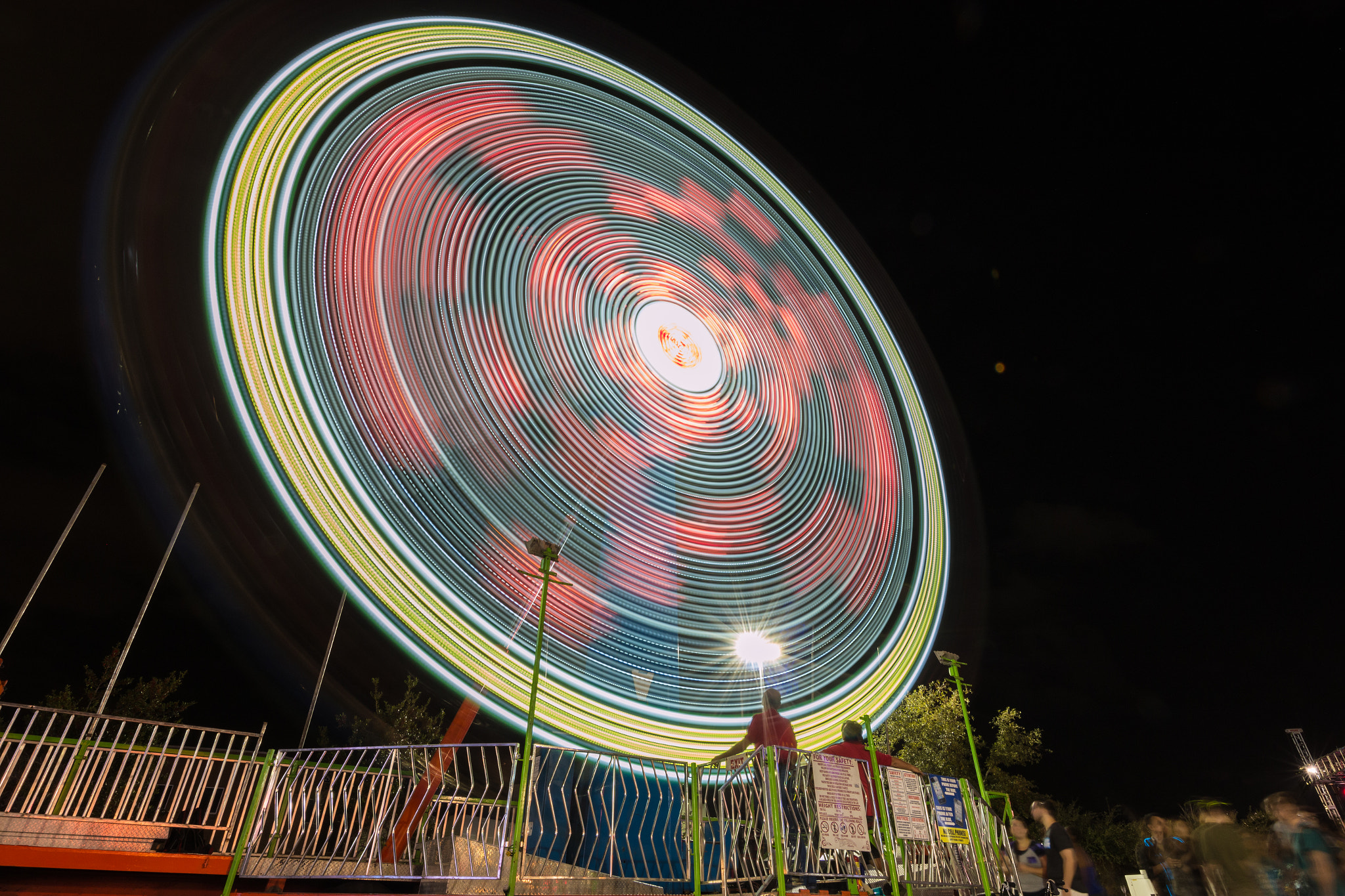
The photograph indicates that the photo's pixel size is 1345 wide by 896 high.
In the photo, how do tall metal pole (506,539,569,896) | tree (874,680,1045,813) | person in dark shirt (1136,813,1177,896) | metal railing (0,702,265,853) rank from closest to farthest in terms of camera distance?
1. tall metal pole (506,539,569,896)
2. metal railing (0,702,265,853)
3. person in dark shirt (1136,813,1177,896)
4. tree (874,680,1045,813)

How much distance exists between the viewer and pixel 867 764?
6641mm

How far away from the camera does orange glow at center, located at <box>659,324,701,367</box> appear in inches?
514

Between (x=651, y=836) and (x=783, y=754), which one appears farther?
(x=783, y=754)

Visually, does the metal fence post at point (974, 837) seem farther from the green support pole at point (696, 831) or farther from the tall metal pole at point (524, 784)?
the tall metal pole at point (524, 784)

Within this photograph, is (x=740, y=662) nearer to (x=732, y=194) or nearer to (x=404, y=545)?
(x=404, y=545)

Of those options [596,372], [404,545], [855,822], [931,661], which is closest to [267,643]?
[404,545]

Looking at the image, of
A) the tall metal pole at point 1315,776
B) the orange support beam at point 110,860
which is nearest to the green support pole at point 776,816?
the orange support beam at point 110,860

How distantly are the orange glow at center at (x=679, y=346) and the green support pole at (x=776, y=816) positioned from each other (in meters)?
8.33

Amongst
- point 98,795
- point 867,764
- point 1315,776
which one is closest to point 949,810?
point 867,764

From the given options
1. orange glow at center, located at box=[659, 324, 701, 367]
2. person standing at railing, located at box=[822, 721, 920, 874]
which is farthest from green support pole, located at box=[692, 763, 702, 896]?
orange glow at center, located at box=[659, 324, 701, 367]

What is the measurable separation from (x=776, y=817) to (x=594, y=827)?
71.7 inches

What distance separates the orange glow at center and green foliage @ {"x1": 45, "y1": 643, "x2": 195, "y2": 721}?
1502cm

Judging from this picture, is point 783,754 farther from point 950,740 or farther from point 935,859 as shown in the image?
point 950,740

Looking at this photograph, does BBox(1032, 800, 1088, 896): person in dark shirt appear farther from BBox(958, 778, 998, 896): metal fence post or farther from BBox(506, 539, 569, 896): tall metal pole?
BBox(506, 539, 569, 896): tall metal pole
